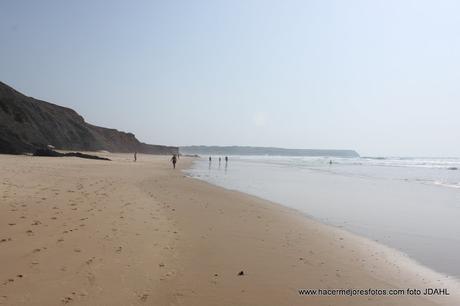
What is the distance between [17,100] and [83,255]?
206 feet

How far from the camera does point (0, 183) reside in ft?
46.2

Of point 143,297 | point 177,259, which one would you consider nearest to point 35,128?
point 177,259

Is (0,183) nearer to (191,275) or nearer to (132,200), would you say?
(132,200)

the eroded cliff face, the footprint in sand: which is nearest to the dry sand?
the footprint in sand

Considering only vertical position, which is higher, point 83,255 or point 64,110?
point 64,110

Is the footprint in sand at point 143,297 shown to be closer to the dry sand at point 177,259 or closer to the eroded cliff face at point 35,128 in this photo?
the dry sand at point 177,259

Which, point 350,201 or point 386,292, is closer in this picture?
point 386,292

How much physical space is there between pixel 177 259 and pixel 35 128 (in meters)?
64.3

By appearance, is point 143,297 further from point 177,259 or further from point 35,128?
point 35,128

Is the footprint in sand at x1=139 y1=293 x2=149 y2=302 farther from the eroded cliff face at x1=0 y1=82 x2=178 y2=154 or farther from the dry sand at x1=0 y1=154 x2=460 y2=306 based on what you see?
the eroded cliff face at x1=0 y1=82 x2=178 y2=154

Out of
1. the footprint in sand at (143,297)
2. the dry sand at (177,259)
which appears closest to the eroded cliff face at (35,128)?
the dry sand at (177,259)

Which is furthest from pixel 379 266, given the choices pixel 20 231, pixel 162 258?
pixel 20 231

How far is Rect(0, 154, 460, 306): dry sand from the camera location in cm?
511

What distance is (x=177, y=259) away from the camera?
22.2ft
